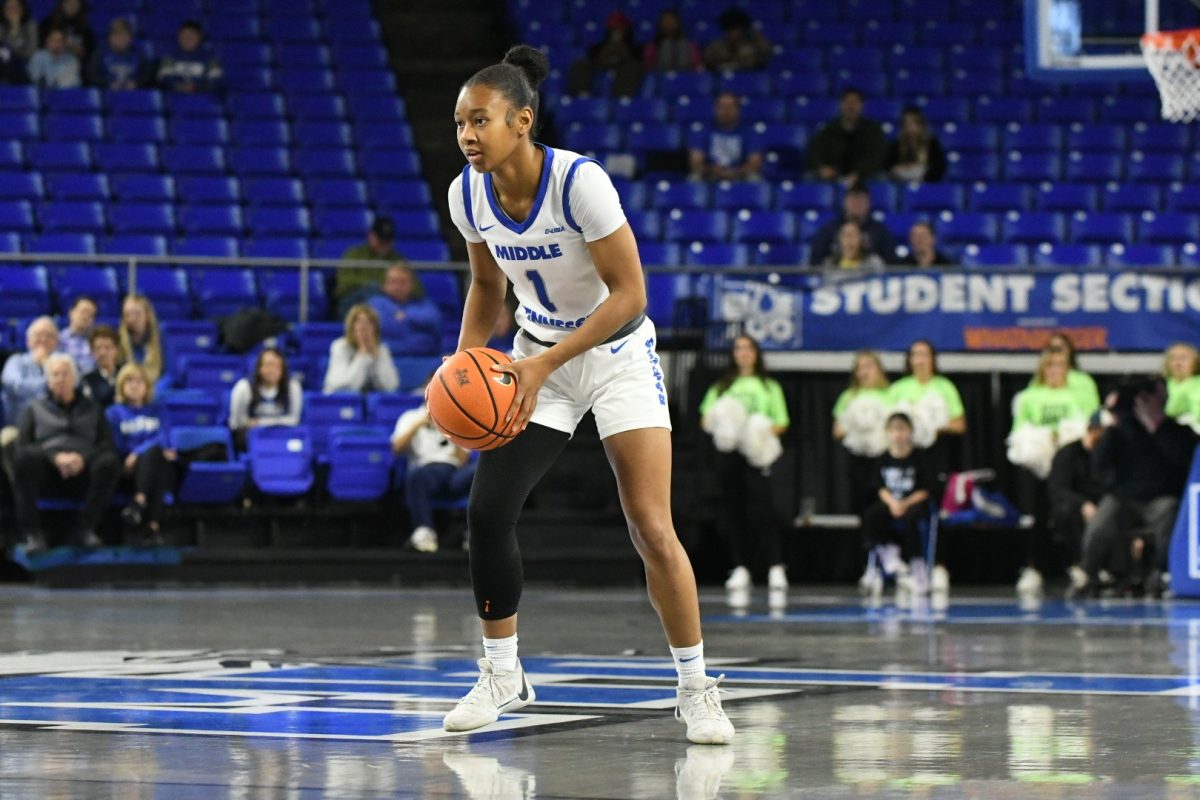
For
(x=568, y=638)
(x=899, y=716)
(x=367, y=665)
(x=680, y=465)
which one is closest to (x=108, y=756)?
(x=899, y=716)

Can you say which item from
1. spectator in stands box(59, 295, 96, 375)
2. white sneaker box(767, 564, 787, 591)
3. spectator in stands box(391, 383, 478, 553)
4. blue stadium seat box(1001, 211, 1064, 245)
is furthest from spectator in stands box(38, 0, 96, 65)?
white sneaker box(767, 564, 787, 591)

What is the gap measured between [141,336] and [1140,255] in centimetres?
924

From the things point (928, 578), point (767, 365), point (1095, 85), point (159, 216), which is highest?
point (1095, 85)

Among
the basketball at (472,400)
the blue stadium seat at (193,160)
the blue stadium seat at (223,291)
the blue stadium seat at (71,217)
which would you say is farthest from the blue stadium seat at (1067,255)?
the basketball at (472,400)

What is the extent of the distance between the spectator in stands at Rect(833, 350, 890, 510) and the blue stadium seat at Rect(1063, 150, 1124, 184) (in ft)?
20.9

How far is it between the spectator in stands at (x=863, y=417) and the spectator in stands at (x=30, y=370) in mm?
6058

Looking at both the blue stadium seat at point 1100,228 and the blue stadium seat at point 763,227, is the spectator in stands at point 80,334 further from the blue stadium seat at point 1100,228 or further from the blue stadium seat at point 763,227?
the blue stadium seat at point 1100,228

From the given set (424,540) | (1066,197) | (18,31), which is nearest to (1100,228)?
(1066,197)

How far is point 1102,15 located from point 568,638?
7774 mm

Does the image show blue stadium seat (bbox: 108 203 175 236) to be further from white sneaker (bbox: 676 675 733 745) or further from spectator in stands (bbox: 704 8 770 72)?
white sneaker (bbox: 676 675 733 745)

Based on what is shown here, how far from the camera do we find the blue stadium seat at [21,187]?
19391mm

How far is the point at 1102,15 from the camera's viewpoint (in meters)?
15.0

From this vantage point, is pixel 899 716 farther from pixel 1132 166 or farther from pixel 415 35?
pixel 415 35

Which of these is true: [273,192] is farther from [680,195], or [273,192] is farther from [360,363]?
[360,363]
